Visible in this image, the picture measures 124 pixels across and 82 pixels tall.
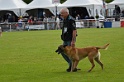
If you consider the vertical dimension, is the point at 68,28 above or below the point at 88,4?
below

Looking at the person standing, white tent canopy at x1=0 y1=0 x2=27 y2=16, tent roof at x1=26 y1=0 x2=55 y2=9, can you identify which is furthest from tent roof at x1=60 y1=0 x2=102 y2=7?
the person standing

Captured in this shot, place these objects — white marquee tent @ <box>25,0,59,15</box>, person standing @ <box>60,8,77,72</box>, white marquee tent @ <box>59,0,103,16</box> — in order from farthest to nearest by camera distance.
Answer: white marquee tent @ <box>25,0,59,15</box> → white marquee tent @ <box>59,0,103,16</box> → person standing @ <box>60,8,77,72</box>

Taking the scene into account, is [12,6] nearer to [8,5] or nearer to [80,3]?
[8,5]

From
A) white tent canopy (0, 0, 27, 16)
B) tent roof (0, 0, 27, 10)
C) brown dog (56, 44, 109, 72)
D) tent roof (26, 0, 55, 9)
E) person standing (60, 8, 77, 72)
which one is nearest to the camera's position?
brown dog (56, 44, 109, 72)

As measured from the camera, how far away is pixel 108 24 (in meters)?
48.3

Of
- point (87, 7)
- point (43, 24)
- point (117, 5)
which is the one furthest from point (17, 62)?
point (117, 5)

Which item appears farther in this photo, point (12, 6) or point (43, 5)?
point (12, 6)

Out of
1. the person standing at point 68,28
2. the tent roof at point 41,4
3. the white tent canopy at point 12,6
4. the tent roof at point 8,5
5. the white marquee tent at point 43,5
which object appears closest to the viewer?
the person standing at point 68,28

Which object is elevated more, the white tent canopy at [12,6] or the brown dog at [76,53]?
the white tent canopy at [12,6]

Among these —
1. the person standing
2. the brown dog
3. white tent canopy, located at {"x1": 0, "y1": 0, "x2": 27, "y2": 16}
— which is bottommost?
the brown dog

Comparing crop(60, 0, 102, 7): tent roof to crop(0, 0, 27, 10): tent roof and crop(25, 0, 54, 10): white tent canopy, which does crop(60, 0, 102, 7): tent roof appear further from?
crop(0, 0, 27, 10): tent roof

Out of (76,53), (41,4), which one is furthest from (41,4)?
(76,53)

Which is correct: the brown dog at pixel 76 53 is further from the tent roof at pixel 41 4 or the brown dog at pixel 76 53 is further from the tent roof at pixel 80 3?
the tent roof at pixel 41 4

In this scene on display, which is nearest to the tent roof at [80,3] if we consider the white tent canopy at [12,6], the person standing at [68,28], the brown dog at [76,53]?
the white tent canopy at [12,6]
